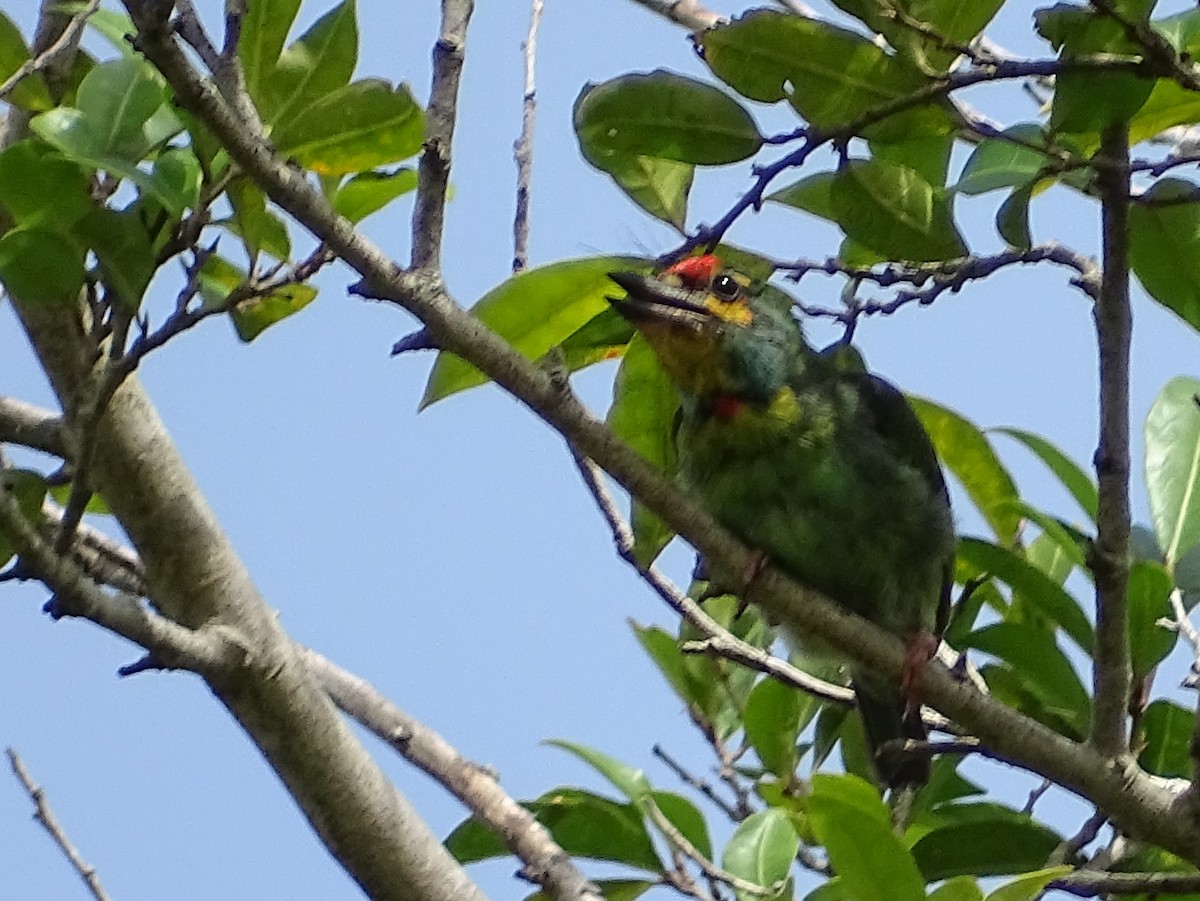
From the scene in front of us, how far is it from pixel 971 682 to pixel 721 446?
1.94ft

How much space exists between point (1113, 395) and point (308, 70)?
0.96m

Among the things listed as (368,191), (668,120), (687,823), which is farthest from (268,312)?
(687,823)

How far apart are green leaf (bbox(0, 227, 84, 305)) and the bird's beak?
24.1 inches

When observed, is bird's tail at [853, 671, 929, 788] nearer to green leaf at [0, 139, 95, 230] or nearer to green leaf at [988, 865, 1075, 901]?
green leaf at [988, 865, 1075, 901]

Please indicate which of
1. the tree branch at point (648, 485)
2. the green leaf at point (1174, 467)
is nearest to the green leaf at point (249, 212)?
the tree branch at point (648, 485)

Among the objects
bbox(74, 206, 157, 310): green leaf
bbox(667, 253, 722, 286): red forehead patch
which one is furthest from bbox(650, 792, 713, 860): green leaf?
bbox(74, 206, 157, 310): green leaf

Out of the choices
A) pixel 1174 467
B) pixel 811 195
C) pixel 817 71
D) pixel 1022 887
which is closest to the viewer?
pixel 1022 887

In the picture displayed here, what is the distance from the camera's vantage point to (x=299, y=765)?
70.8 inches

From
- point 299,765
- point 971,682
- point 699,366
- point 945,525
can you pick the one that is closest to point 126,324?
point 299,765

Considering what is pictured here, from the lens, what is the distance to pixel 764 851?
6.19 feet

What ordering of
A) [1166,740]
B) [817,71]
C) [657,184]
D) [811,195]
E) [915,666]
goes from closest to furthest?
[817,71], [915,666], [811,195], [657,184], [1166,740]

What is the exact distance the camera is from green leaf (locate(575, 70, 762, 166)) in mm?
1699

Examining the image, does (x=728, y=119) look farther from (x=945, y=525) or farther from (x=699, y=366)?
(x=945, y=525)

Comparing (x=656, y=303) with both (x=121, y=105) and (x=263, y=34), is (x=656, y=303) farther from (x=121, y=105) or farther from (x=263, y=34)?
(x=121, y=105)
